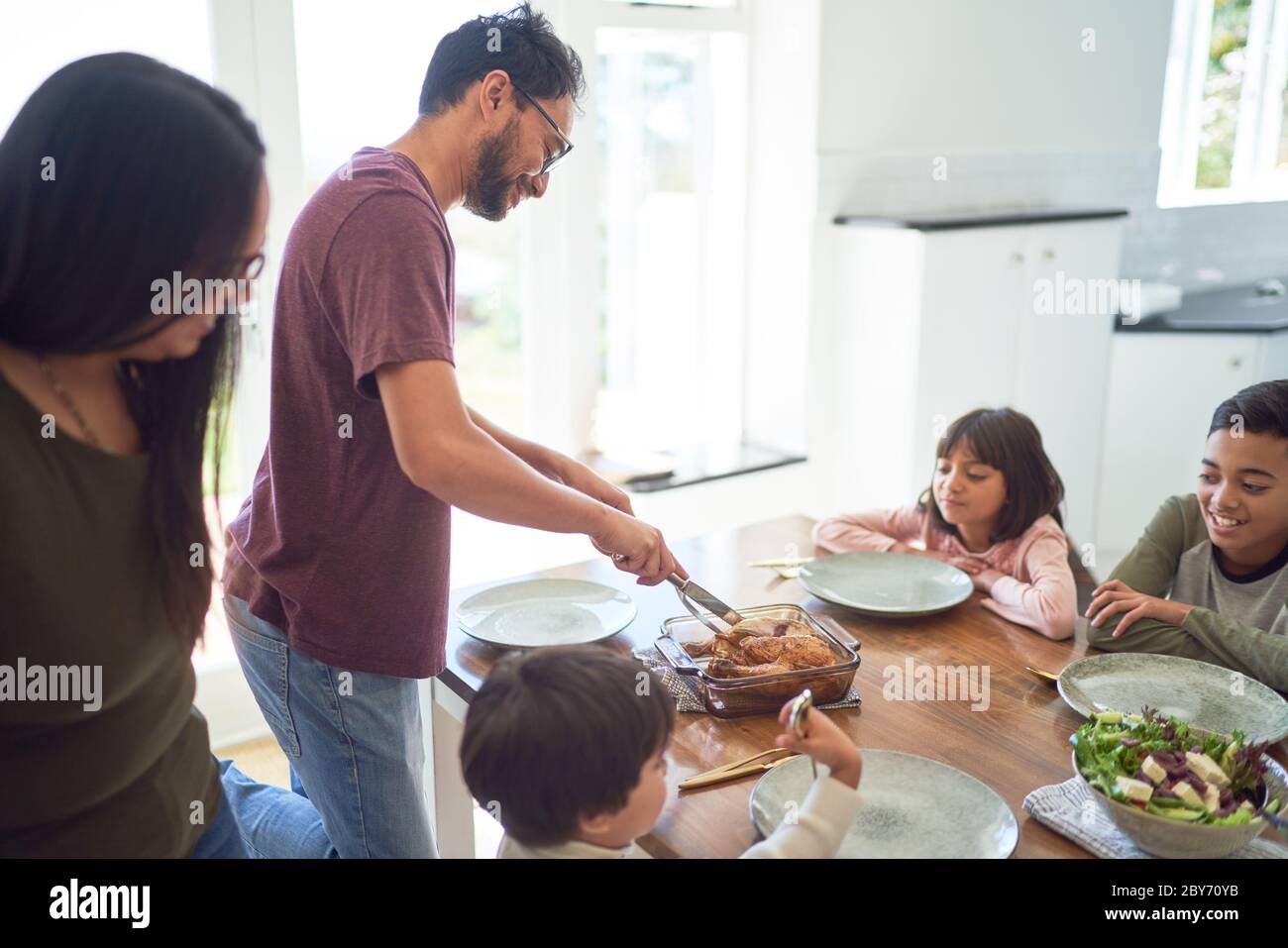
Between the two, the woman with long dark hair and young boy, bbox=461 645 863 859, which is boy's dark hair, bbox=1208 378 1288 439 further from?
the woman with long dark hair

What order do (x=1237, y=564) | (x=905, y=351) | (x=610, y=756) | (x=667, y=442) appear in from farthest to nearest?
1. (x=667, y=442)
2. (x=905, y=351)
3. (x=1237, y=564)
4. (x=610, y=756)

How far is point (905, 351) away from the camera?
142 inches

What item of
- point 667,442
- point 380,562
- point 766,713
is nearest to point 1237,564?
point 766,713

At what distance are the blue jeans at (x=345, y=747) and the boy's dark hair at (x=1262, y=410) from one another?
135 cm

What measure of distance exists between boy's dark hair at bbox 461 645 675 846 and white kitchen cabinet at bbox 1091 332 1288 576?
361 cm

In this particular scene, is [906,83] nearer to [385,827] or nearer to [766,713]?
[766,713]

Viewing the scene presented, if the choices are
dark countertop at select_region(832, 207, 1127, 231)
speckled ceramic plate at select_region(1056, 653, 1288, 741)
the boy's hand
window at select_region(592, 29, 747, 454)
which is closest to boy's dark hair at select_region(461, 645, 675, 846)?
the boy's hand

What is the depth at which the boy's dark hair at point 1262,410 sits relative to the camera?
179 cm

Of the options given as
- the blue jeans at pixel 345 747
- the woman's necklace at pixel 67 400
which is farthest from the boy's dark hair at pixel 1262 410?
the woman's necklace at pixel 67 400

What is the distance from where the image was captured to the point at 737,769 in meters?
1.46

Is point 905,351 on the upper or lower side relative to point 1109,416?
upper

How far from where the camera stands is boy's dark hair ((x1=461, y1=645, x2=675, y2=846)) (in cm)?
119
